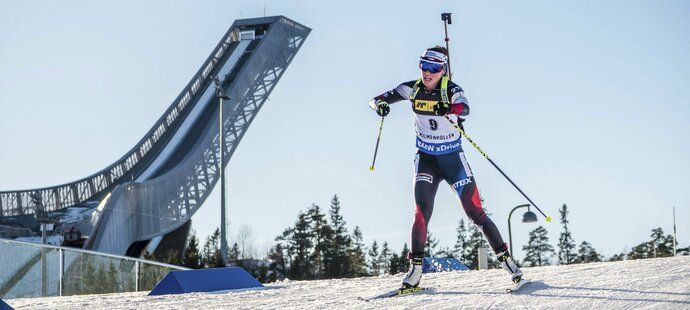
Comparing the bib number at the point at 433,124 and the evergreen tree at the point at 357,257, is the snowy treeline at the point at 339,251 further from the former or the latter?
the bib number at the point at 433,124

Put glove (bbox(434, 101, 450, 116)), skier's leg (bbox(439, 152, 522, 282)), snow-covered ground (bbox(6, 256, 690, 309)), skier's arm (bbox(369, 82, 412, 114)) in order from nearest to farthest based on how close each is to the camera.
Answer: snow-covered ground (bbox(6, 256, 690, 309)), glove (bbox(434, 101, 450, 116)), skier's leg (bbox(439, 152, 522, 282)), skier's arm (bbox(369, 82, 412, 114))

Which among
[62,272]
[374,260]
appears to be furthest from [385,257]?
[62,272]

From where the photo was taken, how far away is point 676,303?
6754mm

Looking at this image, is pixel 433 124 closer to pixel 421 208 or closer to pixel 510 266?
pixel 421 208

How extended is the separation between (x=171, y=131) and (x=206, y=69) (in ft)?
22.1

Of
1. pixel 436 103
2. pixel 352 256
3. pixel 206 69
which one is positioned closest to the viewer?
pixel 436 103

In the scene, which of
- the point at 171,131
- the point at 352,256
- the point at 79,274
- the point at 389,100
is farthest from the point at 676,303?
the point at 352,256

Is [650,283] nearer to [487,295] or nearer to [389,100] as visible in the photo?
[487,295]

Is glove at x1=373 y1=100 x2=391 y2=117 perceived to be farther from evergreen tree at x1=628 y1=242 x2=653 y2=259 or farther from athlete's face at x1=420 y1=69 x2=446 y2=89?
evergreen tree at x1=628 y1=242 x2=653 y2=259

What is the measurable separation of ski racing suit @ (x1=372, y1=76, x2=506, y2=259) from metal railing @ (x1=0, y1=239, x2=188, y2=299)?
330 inches

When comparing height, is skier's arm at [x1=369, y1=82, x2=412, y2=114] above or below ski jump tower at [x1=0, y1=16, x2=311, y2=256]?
below

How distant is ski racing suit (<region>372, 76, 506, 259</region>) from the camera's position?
339 inches

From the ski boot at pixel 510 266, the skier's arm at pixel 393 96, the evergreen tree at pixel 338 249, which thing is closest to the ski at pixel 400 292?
the ski boot at pixel 510 266

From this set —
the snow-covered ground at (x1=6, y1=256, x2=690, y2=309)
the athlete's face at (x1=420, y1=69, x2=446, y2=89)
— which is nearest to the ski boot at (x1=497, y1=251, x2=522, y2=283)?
the snow-covered ground at (x1=6, y1=256, x2=690, y2=309)
